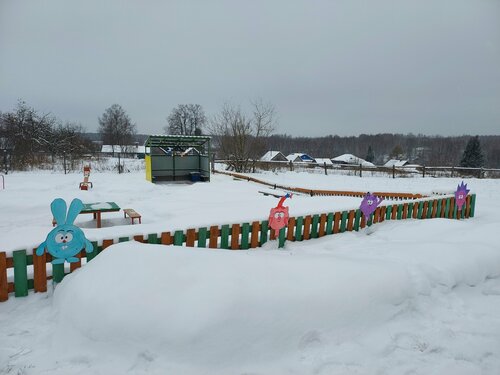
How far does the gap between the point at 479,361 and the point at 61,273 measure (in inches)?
178

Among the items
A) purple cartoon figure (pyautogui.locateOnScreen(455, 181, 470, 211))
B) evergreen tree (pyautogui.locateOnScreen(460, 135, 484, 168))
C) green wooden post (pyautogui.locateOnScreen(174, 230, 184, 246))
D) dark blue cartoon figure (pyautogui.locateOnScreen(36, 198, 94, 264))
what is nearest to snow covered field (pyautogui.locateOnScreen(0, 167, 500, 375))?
dark blue cartoon figure (pyautogui.locateOnScreen(36, 198, 94, 264))

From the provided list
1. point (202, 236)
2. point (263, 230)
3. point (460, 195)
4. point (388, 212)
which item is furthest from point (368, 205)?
point (202, 236)

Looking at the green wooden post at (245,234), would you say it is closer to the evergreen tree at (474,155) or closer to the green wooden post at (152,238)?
the green wooden post at (152,238)

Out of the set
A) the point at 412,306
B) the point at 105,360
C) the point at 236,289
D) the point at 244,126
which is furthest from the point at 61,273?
the point at 244,126

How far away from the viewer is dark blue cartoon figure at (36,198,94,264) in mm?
3682

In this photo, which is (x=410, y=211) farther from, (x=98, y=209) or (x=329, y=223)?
(x=98, y=209)

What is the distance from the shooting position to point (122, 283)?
305 centimetres

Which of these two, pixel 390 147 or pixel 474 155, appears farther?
pixel 390 147

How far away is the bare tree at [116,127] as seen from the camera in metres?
71.5

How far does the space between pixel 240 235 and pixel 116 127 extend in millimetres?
75463

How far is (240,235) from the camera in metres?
6.24

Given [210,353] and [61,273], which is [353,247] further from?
[61,273]

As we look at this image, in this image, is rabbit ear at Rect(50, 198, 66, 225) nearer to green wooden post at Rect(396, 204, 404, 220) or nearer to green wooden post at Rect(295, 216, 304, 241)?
green wooden post at Rect(295, 216, 304, 241)

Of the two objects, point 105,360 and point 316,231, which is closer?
point 105,360
